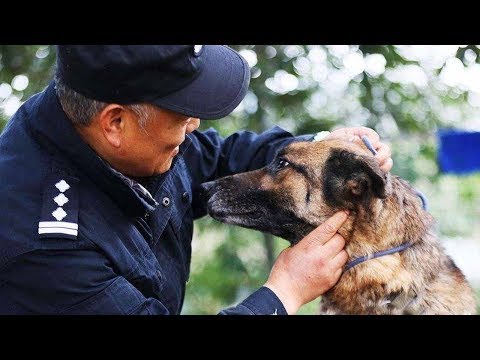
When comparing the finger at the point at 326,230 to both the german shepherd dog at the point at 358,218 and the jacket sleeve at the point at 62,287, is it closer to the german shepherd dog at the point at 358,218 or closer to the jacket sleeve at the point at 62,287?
the german shepherd dog at the point at 358,218

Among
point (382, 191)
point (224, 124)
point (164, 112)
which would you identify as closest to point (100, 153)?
point (164, 112)

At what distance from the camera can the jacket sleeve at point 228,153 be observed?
325 centimetres

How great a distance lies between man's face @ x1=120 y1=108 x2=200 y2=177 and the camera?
7.98 ft

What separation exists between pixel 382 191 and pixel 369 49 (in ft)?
5.72

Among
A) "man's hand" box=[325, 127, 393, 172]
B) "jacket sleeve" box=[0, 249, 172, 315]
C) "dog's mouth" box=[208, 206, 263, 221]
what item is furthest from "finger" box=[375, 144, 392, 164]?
"jacket sleeve" box=[0, 249, 172, 315]

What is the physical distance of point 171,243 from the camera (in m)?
2.97

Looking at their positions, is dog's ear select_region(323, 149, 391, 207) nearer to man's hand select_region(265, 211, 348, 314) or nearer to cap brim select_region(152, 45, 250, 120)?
man's hand select_region(265, 211, 348, 314)

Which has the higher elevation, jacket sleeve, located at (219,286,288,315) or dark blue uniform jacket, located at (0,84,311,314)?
dark blue uniform jacket, located at (0,84,311,314)

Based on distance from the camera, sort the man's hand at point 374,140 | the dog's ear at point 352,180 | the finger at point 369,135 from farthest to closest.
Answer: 1. the finger at point 369,135
2. the man's hand at point 374,140
3. the dog's ear at point 352,180

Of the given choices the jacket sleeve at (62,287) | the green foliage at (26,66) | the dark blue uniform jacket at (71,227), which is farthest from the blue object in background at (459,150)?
the jacket sleeve at (62,287)

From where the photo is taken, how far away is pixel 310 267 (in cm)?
262

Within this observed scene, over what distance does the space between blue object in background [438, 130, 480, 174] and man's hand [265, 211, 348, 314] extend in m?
2.25

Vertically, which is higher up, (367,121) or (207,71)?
(207,71)
